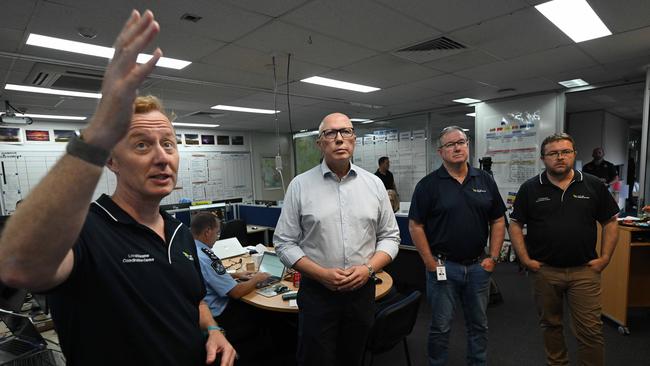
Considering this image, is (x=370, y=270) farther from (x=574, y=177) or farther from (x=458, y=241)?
(x=574, y=177)

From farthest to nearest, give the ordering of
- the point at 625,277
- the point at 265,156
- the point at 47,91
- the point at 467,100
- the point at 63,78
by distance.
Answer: the point at 265,156 → the point at 467,100 → the point at 47,91 → the point at 63,78 → the point at 625,277

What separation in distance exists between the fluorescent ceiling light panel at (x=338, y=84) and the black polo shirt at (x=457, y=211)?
2.30 metres

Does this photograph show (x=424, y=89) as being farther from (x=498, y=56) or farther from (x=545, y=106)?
(x=545, y=106)

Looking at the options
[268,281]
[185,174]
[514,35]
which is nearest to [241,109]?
[185,174]

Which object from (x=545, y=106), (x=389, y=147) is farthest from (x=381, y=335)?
(x=389, y=147)

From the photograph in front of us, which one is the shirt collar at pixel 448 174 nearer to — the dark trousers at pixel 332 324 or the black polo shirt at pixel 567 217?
the black polo shirt at pixel 567 217

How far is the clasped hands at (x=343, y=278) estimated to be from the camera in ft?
4.91

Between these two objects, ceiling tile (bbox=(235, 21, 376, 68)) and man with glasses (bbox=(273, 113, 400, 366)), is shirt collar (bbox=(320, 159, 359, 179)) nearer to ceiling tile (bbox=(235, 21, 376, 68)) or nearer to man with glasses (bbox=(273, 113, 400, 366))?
man with glasses (bbox=(273, 113, 400, 366))

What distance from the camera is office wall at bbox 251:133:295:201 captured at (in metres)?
8.75

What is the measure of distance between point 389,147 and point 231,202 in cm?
375

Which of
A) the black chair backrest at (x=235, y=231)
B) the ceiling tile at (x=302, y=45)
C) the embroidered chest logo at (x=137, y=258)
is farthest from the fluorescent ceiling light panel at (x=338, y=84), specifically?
the embroidered chest logo at (x=137, y=258)

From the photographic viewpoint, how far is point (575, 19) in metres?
2.54

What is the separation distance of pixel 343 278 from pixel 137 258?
3.01 feet

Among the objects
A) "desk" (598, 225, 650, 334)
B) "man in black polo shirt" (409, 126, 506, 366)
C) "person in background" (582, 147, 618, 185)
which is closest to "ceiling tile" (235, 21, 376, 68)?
"man in black polo shirt" (409, 126, 506, 366)
